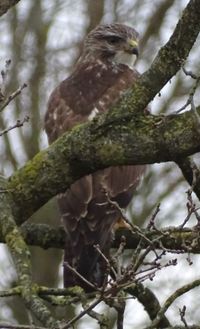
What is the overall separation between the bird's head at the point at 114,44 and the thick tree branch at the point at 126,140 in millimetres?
3670

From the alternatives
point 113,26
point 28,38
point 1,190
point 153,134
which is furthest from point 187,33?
point 28,38

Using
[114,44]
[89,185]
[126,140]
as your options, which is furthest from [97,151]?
[114,44]

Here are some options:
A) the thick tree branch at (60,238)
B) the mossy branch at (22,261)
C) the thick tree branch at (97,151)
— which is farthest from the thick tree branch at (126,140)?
the thick tree branch at (60,238)

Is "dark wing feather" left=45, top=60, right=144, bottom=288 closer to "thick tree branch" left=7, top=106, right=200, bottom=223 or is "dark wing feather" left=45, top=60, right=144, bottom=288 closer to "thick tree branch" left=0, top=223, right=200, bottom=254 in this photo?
"thick tree branch" left=0, top=223, right=200, bottom=254

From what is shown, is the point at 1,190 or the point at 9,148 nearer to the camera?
the point at 1,190

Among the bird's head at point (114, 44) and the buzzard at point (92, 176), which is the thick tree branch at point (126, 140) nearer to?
the buzzard at point (92, 176)

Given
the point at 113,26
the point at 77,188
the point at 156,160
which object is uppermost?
the point at 113,26

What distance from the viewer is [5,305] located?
12656 mm

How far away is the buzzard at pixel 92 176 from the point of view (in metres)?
7.07

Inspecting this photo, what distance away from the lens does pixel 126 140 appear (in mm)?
5473

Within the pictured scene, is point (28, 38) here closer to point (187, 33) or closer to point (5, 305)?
point (5, 305)

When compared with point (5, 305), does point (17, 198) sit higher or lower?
lower

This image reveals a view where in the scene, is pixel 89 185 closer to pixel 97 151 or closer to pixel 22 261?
pixel 97 151

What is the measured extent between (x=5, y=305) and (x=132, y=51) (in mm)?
4144
